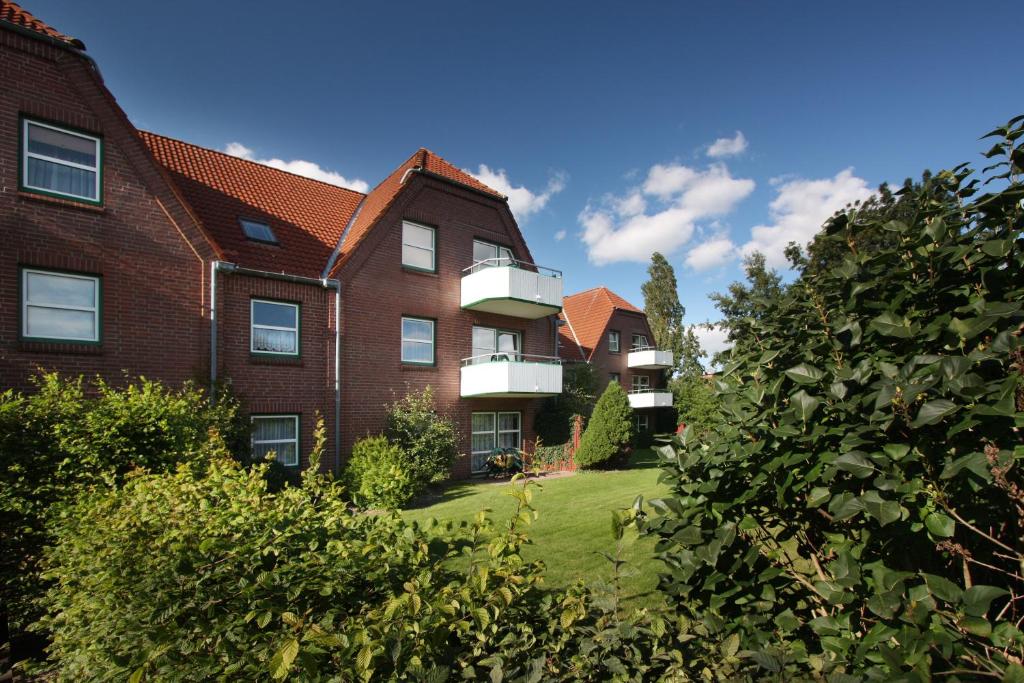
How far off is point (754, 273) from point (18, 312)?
27.7 m

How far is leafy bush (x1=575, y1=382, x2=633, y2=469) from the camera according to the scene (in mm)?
17281

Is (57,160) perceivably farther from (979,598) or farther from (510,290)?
(979,598)

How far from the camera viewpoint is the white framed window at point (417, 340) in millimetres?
15648

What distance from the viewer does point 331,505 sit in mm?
3395

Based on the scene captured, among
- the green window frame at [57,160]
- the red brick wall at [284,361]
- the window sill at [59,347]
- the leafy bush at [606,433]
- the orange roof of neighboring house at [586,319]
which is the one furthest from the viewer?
the orange roof of neighboring house at [586,319]

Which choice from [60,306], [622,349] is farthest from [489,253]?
[622,349]

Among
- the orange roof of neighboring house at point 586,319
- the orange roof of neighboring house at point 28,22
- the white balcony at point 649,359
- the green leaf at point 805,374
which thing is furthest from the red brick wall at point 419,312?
the green leaf at point 805,374

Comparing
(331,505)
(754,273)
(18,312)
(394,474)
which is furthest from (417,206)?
(754,273)

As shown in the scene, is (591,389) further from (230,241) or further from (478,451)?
(230,241)

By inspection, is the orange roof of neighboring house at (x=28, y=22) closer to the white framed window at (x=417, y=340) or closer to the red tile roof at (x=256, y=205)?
the red tile roof at (x=256, y=205)

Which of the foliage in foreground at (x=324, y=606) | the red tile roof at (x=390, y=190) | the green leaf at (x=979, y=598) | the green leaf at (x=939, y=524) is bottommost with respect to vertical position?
the foliage in foreground at (x=324, y=606)

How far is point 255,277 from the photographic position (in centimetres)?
1278

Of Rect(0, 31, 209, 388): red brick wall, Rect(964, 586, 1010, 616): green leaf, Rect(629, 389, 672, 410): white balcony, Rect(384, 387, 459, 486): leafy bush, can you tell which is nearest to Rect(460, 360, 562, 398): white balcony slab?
Rect(384, 387, 459, 486): leafy bush

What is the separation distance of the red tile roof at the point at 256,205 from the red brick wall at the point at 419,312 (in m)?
1.68
